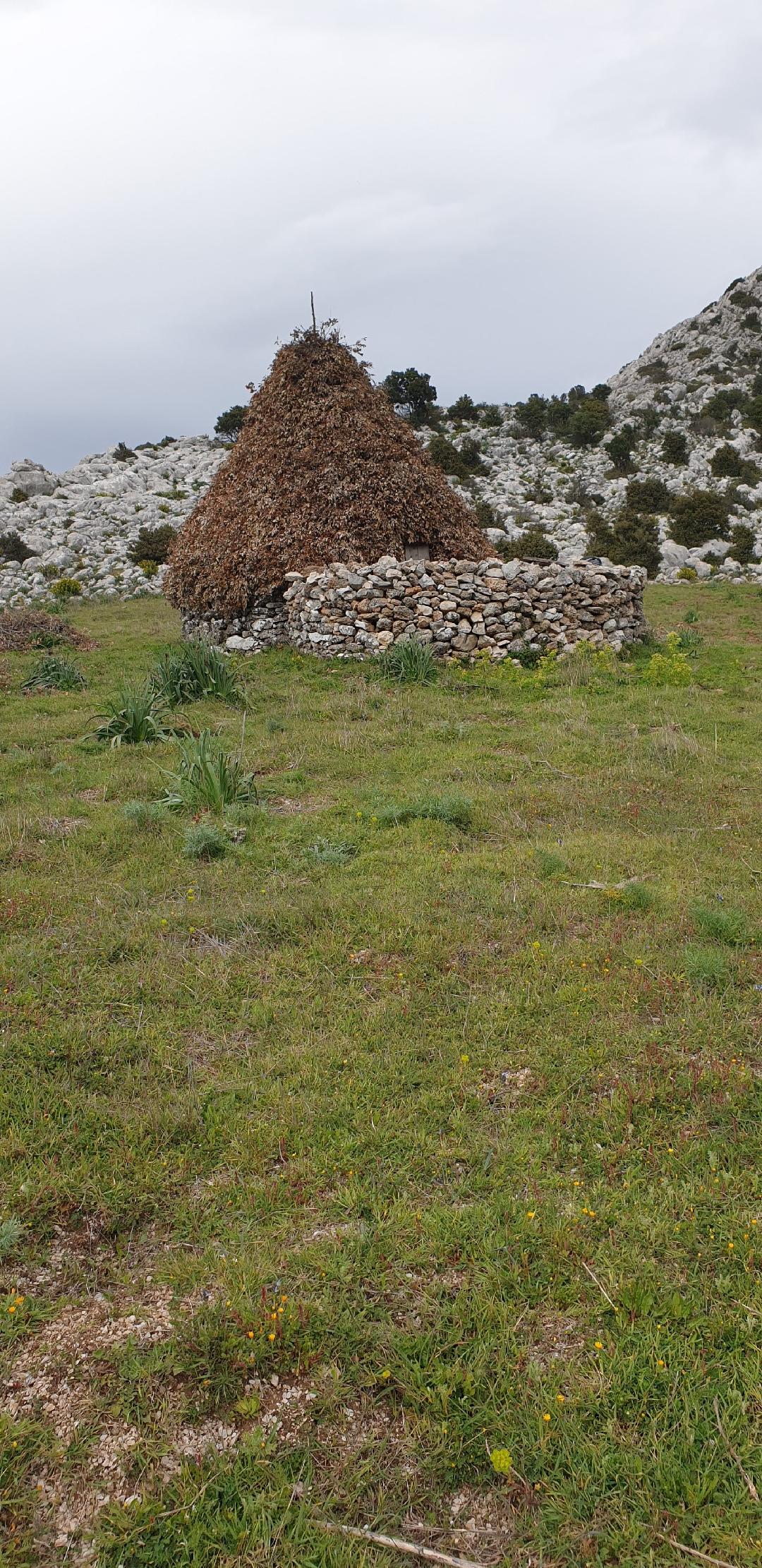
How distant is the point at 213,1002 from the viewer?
15.0ft

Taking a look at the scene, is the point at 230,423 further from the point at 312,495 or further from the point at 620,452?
the point at 312,495

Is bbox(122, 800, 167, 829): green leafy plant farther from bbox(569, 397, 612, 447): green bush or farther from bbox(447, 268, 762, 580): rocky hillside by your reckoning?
bbox(569, 397, 612, 447): green bush

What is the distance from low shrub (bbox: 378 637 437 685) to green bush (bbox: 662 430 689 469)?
2894 cm

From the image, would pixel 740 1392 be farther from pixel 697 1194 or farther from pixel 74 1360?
pixel 74 1360

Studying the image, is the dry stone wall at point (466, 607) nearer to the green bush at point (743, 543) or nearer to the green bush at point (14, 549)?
the green bush at point (743, 543)

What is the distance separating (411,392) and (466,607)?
117ft

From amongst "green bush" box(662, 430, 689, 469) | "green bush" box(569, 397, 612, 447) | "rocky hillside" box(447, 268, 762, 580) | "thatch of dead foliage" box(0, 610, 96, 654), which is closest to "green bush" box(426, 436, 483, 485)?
"rocky hillside" box(447, 268, 762, 580)

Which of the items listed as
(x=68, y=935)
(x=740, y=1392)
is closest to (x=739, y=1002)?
(x=740, y=1392)

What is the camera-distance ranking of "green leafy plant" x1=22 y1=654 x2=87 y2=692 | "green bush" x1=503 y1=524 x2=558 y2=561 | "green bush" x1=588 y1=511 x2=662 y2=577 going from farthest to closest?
"green bush" x1=588 y1=511 x2=662 y2=577 → "green bush" x1=503 y1=524 x2=558 y2=561 → "green leafy plant" x1=22 y1=654 x2=87 y2=692

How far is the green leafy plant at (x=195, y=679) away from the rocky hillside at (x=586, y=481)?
9.02m

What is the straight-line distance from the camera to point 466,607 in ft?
45.1

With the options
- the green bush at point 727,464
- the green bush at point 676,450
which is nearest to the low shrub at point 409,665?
the green bush at point 727,464

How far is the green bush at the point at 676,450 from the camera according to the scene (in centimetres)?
3653

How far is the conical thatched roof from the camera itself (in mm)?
15188
